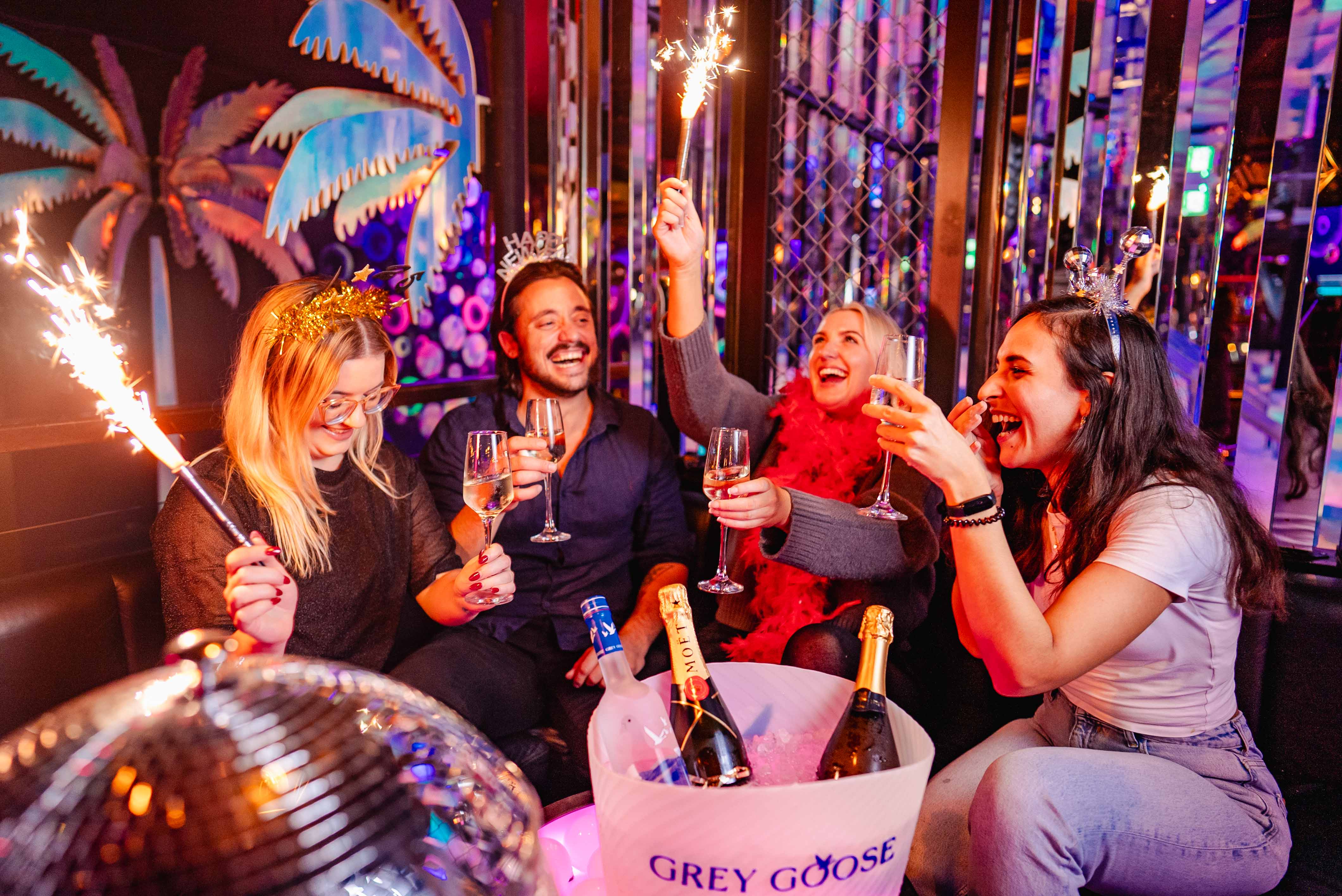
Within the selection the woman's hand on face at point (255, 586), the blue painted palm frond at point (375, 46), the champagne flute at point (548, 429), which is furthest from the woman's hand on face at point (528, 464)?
the blue painted palm frond at point (375, 46)

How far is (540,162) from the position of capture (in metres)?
2.72

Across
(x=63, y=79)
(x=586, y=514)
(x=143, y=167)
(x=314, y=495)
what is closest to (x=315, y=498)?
(x=314, y=495)

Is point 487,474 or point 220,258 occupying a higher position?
point 220,258

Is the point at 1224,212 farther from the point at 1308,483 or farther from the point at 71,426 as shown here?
the point at 71,426

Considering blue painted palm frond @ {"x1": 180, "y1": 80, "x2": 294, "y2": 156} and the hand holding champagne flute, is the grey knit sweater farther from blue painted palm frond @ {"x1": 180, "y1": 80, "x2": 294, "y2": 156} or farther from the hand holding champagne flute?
blue painted palm frond @ {"x1": 180, "y1": 80, "x2": 294, "y2": 156}

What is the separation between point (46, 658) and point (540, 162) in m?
2.03

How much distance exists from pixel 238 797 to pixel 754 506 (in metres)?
1.06

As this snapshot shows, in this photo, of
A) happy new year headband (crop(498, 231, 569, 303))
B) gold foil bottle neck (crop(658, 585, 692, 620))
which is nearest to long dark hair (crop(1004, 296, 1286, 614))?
gold foil bottle neck (crop(658, 585, 692, 620))

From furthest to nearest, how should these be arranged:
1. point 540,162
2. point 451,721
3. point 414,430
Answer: point 540,162 < point 414,430 < point 451,721

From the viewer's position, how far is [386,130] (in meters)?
2.28

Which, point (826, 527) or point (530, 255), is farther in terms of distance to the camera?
point (530, 255)

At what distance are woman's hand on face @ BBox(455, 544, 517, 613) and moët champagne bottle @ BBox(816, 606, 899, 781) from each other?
69 cm

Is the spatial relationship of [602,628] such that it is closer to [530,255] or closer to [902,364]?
[902,364]

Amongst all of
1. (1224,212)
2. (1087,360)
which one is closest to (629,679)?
(1087,360)
